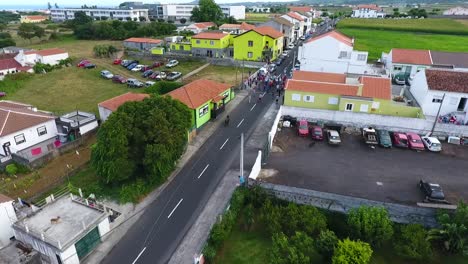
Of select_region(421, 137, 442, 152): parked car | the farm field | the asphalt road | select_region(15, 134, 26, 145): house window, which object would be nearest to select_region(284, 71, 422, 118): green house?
select_region(421, 137, 442, 152): parked car

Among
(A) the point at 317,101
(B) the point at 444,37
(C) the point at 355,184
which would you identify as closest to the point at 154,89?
(A) the point at 317,101

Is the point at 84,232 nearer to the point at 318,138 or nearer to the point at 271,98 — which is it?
the point at 318,138

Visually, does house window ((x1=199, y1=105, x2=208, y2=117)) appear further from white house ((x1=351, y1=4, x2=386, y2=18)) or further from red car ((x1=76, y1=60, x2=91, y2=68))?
white house ((x1=351, y1=4, x2=386, y2=18))

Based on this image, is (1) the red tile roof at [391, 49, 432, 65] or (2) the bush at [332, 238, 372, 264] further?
(1) the red tile roof at [391, 49, 432, 65]

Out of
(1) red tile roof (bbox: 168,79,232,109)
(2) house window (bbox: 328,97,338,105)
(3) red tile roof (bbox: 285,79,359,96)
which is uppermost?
(3) red tile roof (bbox: 285,79,359,96)

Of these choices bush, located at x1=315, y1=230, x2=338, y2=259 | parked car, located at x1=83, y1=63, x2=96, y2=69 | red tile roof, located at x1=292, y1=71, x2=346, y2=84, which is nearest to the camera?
bush, located at x1=315, y1=230, x2=338, y2=259

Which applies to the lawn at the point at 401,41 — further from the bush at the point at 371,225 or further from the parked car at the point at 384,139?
the bush at the point at 371,225

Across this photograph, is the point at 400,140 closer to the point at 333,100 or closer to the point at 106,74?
the point at 333,100

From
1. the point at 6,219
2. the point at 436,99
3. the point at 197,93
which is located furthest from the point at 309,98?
the point at 6,219
